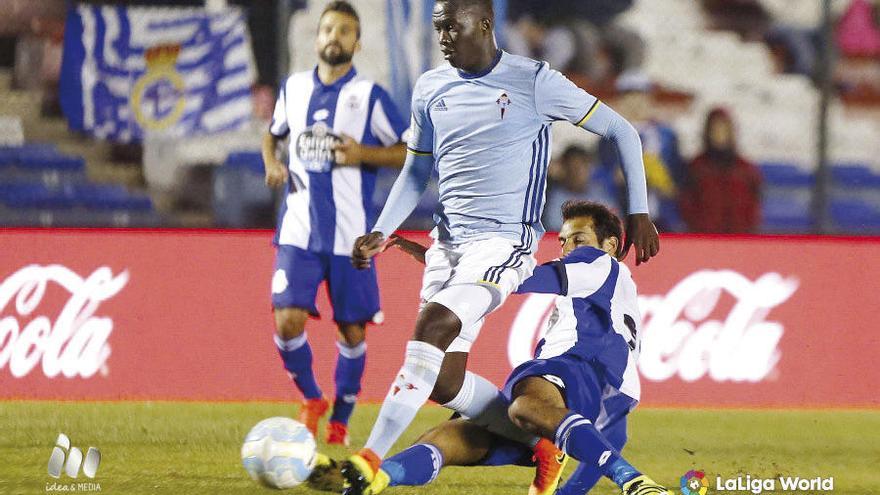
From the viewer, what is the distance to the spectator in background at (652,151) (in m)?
8.54

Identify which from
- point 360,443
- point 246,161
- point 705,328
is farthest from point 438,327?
point 246,161

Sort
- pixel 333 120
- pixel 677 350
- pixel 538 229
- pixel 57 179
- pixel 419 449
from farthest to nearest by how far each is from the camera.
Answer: pixel 57 179
pixel 677 350
pixel 333 120
pixel 538 229
pixel 419 449

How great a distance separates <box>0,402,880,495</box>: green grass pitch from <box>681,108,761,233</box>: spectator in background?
127 centimetres

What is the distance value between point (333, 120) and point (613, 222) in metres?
2.17

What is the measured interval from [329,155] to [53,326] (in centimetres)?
193

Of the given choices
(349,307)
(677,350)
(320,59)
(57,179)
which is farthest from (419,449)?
(57,179)

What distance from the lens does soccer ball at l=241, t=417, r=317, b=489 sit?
4.11 meters

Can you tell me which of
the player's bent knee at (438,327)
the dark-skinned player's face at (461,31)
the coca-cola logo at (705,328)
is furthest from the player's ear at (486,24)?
the coca-cola logo at (705,328)

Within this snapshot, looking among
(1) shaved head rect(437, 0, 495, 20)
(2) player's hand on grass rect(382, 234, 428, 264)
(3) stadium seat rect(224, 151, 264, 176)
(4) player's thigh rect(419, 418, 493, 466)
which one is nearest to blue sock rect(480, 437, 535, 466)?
(4) player's thigh rect(419, 418, 493, 466)

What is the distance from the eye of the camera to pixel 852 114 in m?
8.81

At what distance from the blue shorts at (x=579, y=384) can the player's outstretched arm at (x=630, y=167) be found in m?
0.39

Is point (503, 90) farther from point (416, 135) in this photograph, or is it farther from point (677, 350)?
point (677, 350)

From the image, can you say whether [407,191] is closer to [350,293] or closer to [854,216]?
[350,293]

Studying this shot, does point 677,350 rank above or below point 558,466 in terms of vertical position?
below
